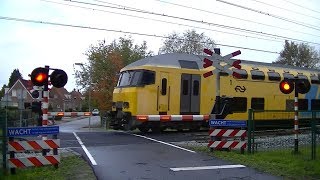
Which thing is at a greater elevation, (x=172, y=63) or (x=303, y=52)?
(x=303, y=52)

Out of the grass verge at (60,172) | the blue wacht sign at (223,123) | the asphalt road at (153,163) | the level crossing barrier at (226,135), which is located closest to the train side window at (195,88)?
the asphalt road at (153,163)

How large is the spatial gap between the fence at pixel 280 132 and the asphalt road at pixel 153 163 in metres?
2.38

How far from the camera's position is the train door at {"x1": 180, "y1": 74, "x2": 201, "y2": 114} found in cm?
2297

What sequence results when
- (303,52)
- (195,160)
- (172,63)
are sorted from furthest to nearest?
(303,52), (172,63), (195,160)

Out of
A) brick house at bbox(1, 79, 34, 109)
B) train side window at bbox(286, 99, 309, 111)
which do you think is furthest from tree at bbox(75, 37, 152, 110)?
train side window at bbox(286, 99, 309, 111)

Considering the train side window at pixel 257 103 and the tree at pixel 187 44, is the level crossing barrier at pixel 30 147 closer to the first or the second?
the train side window at pixel 257 103

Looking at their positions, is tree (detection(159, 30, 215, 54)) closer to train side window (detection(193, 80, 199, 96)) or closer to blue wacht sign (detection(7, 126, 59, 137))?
train side window (detection(193, 80, 199, 96))

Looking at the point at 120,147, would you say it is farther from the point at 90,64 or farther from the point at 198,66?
the point at 90,64

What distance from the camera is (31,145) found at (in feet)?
36.4

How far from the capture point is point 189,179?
34.1ft

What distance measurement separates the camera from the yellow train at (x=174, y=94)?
22.2 meters

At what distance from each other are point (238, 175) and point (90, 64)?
40777mm

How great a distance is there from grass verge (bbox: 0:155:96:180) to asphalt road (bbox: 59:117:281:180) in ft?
0.93

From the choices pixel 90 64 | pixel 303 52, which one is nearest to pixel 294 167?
pixel 90 64
